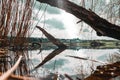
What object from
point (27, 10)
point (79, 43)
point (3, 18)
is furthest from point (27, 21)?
point (79, 43)

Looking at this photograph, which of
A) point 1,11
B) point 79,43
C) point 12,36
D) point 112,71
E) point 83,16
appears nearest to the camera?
point 112,71

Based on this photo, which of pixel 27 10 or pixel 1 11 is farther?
pixel 27 10

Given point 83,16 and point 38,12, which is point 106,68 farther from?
point 38,12

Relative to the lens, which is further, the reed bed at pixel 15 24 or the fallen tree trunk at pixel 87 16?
the reed bed at pixel 15 24

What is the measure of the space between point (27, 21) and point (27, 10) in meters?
0.11

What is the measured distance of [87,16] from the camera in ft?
2.28

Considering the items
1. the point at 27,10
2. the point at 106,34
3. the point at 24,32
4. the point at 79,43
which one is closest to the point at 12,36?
the point at 24,32

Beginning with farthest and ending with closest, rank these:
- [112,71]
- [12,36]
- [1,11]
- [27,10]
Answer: [12,36] < [27,10] < [1,11] < [112,71]

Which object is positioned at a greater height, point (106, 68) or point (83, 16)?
point (83, 16)

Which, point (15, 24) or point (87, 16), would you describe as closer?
point (87, 16)

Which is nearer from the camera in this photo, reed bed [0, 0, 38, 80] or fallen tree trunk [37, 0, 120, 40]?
fallen tree trunk [37, 0, 120, 40]

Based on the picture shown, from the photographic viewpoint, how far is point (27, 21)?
2920mm

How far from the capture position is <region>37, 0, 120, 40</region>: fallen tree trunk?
2.24ft

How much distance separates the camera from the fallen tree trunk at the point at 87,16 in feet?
2.24
